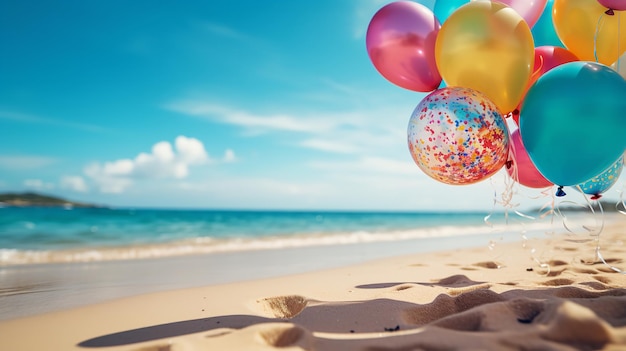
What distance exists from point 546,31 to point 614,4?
0.76m

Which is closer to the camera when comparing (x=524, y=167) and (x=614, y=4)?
(x=614, y=4)

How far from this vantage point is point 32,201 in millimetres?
47031

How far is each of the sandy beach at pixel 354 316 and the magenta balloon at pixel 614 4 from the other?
2.08 meters

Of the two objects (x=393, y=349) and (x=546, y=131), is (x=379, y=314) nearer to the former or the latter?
(x=393, y=349)

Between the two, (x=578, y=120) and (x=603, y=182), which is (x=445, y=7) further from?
(x=603, y=182)

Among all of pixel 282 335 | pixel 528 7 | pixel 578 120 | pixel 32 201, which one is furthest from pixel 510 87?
pixel 32 201

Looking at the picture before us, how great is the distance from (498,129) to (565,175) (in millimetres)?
539

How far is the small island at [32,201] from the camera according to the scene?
43.6 meters

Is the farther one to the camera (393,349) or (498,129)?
(498,129)

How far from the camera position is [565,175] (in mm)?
2725

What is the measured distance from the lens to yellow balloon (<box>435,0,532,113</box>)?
280cm

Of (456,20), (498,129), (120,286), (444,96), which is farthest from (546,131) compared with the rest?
(120,286)

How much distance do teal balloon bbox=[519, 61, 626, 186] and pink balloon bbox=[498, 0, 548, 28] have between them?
3.22 feet

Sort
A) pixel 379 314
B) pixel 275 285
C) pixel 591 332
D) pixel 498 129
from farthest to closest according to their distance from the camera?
pixel 275 285
pixel 498 129
pixel 379 314
pixel 591 332
